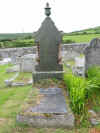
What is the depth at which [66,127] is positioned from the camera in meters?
3.64

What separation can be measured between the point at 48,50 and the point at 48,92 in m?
1.98

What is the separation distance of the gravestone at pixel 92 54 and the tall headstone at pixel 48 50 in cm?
136

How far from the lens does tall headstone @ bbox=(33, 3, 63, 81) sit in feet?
19.7

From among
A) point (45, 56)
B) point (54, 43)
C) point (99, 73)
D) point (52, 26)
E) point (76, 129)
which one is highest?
point (52, 26)

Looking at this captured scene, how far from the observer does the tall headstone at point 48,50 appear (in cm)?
600

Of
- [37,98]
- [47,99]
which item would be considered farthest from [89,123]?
[37,98]

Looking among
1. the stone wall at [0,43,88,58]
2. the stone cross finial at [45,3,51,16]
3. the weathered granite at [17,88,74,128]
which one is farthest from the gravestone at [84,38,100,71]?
the stone wall at [0,43,88,58]

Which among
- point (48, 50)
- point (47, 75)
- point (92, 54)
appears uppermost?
point (48, 50)

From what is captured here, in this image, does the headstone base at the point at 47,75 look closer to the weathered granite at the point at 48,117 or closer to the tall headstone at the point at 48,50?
the tall headstone at the point at 48,50

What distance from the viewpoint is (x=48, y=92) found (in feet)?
16.0

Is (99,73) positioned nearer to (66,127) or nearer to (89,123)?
(89,123)

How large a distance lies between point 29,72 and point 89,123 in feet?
23.5

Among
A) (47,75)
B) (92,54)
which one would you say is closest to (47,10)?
(47,75)

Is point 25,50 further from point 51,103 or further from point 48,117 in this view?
point 48,117
